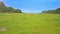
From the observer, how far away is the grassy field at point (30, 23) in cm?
347

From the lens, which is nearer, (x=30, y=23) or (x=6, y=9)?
(x=30, y=23)

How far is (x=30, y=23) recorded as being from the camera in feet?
11.9

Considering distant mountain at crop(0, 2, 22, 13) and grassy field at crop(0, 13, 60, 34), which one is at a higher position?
distant mountain at crop(0, 2, 22, 13)

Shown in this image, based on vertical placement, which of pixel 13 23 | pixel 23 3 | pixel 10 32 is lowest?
pixel 10 32

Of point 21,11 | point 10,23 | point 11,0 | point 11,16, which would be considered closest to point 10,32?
point 10,23

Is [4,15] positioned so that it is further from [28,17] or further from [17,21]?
[28,17]

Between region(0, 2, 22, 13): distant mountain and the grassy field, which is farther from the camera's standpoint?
region(0, 2, 22, 13): distant mountain

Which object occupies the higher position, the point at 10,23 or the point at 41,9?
the point at 41,9

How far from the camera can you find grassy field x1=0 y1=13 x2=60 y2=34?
11.4 feet

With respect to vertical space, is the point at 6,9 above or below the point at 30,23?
above

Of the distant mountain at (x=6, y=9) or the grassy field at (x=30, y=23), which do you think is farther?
the distant mountain at (x=6, y=9)

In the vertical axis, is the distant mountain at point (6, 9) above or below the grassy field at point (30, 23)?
above

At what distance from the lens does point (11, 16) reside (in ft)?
12.1

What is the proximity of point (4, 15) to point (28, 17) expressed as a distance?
2.28ft
